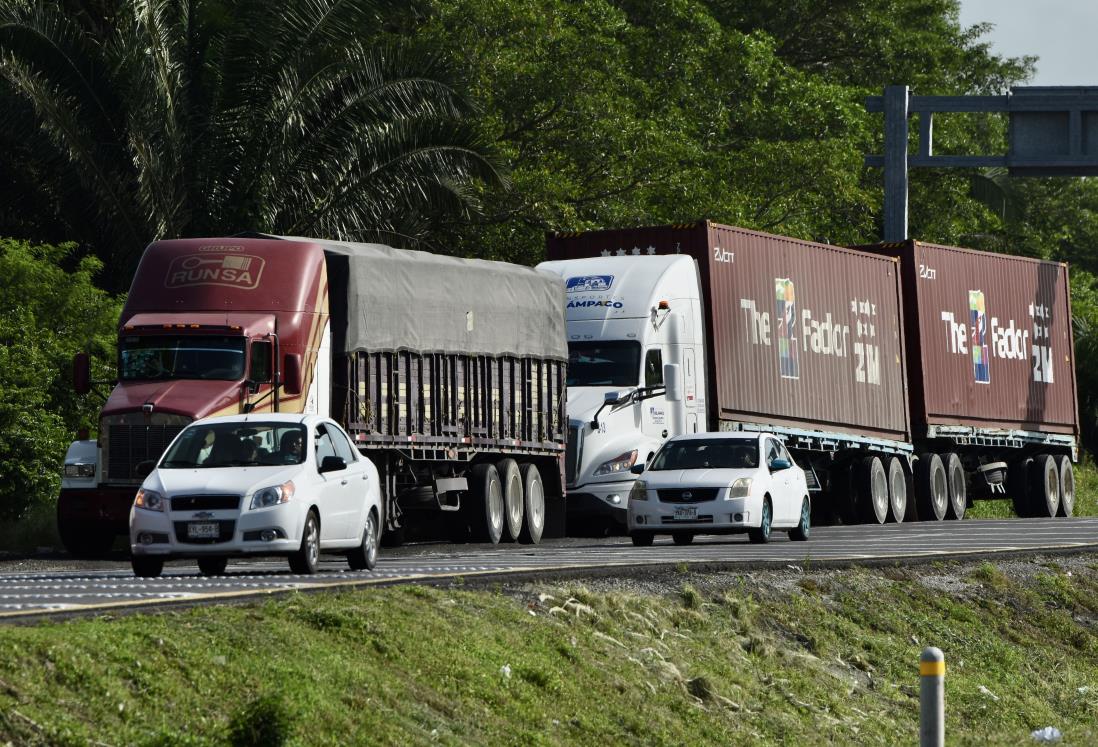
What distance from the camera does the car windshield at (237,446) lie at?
19.5 meters

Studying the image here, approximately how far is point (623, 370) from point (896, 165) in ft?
43.6

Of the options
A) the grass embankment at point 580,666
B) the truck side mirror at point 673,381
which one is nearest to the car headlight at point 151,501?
the grass embankment at point 580,666

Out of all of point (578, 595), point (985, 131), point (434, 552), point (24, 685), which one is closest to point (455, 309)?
point (434, 552)

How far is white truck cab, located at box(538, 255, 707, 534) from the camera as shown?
1235 inches

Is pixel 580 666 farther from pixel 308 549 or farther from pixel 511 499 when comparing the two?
pixel 511 499

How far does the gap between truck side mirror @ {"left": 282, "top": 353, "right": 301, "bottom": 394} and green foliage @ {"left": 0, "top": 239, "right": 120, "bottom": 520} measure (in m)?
4.97

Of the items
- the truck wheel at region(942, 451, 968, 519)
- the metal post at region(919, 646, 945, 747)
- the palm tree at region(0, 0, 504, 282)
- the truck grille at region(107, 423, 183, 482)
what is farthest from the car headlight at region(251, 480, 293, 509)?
the truck wheel at region(942, 451, 968, 519)

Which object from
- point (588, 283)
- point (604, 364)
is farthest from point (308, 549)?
point (588, 283)

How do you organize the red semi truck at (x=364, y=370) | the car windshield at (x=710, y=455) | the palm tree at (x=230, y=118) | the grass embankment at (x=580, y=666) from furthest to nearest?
the palm tree at (x=230, y=118), the car windshield at (x=710, y=455), the red semi truck at (x=364, y=370), the grass embankment at (x=580, y=666)

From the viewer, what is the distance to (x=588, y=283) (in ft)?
107

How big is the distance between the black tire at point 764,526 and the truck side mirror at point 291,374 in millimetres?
5934

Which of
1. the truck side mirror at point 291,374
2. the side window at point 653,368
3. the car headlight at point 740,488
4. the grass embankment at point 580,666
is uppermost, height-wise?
the side window at point 653,368

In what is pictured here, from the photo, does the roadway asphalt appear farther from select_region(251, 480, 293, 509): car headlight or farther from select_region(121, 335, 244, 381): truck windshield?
select_region(121, 335, 244, 381): truck windshield

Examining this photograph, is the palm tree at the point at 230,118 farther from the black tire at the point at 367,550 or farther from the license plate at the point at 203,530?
the license plate at the point at 203,530
